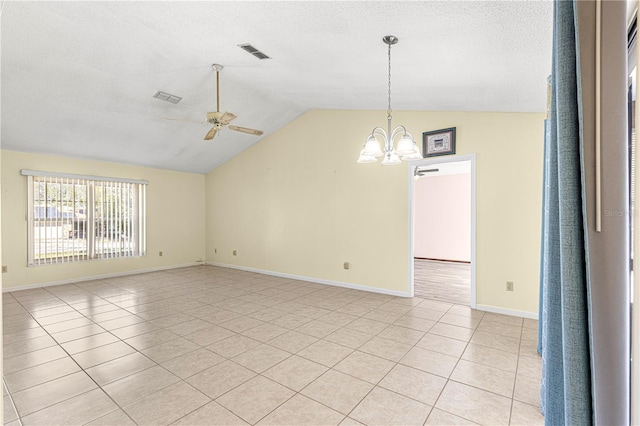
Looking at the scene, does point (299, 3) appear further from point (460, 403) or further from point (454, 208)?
point (454, 208)

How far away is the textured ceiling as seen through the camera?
236 cm

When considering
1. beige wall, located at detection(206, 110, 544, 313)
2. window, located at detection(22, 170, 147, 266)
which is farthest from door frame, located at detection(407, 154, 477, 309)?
window, located at detection(22, 170, 147, 266)

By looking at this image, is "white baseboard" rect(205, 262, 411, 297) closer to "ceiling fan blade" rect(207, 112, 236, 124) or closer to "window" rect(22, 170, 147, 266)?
"window" rect(22, 170, 147, 266)

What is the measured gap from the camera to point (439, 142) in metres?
4.59

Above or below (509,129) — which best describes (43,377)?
below

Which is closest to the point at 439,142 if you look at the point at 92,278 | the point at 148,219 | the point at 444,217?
the point at 444,217

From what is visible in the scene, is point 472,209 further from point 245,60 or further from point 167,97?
point 167,97

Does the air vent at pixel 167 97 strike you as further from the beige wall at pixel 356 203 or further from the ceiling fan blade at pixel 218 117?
the beige wall at pixel 356 203

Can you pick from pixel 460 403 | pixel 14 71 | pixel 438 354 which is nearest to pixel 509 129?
pixel 438 354

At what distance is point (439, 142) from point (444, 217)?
5.00 metres

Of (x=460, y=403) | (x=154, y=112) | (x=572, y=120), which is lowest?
(x=460, y=403)

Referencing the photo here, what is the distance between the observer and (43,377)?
2.56 metres

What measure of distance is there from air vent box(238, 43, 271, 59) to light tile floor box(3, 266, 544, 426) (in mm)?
3047

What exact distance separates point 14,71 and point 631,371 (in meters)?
5.50
